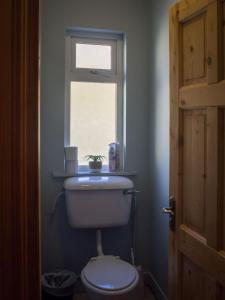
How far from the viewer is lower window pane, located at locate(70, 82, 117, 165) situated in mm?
2578

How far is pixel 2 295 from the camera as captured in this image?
25.8 inches

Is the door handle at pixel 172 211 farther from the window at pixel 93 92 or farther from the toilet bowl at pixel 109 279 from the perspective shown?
the window at pixel 93 92

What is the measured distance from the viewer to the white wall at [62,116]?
2.40 metres

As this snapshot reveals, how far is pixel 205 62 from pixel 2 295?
3.49ft

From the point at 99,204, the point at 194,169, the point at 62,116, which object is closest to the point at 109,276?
the point at 99,204

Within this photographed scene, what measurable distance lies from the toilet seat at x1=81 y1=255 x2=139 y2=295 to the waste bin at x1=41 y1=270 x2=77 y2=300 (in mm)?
277

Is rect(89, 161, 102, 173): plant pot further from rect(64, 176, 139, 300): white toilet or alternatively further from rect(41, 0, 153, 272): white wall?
rect(41, 0, 153, 272): white wall

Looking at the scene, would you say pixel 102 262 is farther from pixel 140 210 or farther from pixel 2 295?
pixel 2 295

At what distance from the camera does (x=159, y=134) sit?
2.35m

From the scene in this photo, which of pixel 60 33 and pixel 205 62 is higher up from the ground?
pixel 60 33

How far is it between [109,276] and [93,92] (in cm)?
137

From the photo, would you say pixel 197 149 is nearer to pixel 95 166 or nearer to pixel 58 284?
pixel 95 166

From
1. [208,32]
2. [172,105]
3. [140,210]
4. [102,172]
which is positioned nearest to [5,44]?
[208,32]

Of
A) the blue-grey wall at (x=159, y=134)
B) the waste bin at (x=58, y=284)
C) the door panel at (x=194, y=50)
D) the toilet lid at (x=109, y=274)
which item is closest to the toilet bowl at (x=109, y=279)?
the toilet lid at (x=109, y=274)
